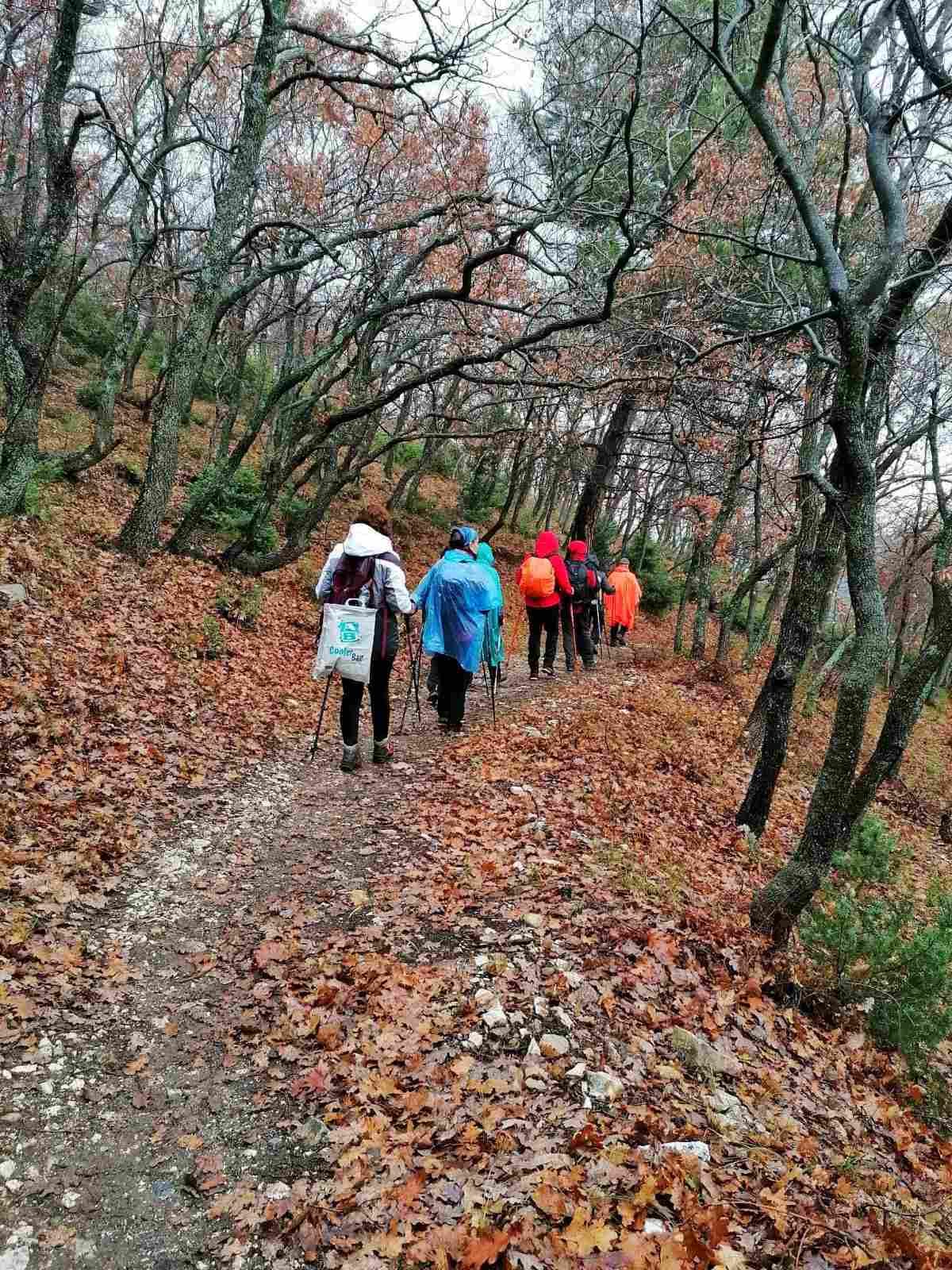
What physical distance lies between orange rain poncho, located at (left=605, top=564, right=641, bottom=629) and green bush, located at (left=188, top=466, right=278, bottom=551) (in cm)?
784

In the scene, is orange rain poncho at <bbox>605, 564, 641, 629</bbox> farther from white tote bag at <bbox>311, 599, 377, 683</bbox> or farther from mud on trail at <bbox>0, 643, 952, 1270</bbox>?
mud on trail at <bbox>0, 643, 952, 1270</bbox>

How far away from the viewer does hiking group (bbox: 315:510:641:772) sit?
702 centimetres

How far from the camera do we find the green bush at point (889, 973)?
483 centimetres

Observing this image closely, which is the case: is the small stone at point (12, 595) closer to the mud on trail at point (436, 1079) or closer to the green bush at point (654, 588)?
the mud on trail at point (436, 1079)

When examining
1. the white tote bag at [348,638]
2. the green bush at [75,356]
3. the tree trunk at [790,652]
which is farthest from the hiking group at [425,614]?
the green bush at [75,356]

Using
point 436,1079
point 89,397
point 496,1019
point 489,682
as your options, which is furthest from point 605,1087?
point 89,397

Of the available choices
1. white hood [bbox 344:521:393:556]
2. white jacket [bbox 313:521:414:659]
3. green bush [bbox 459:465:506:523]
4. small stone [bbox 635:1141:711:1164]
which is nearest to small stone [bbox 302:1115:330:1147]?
small stone [bbox 635:1141:711:1164]

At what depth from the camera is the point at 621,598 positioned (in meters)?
18.0

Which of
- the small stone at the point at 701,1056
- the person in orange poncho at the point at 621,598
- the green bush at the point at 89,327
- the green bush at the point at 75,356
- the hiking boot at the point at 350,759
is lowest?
the small stone at the point at 701,1056

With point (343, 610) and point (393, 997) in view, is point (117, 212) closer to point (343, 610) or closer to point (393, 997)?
point (343, 610)

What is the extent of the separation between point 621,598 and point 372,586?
1187 cm

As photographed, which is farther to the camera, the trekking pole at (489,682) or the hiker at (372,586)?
the trekking pole at (489,682)

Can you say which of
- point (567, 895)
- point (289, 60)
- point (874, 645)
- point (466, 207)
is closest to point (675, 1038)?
point (567, 895)

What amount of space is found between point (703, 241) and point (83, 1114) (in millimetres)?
11848
